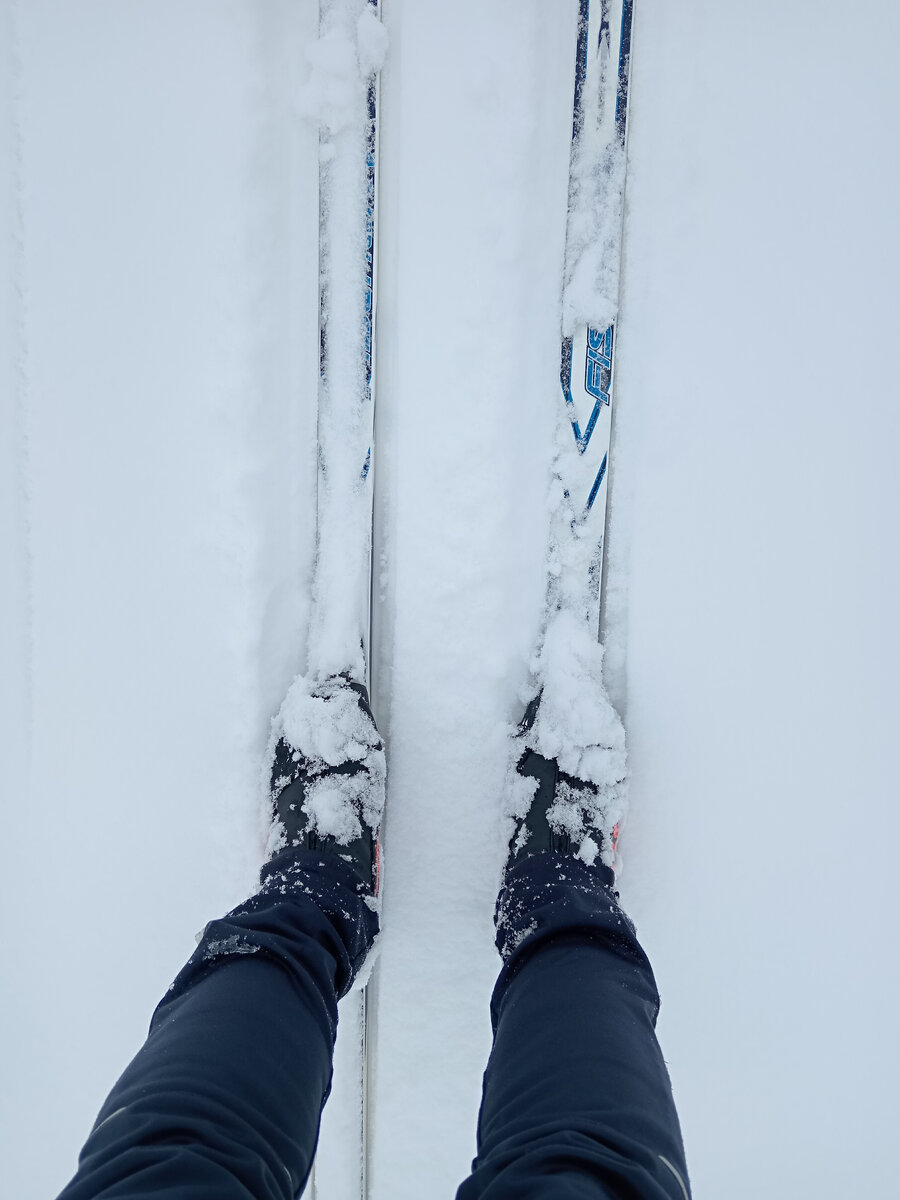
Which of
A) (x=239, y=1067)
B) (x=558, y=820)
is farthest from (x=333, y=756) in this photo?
(x=239, y=1067)

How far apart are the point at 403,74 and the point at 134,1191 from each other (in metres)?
1.19

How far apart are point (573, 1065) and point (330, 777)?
0.48 metres

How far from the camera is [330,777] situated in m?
1.03

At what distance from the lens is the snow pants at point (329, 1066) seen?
566mm

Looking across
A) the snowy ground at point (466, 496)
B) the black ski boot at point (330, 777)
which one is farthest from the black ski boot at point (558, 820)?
the black ski boot at point (330, 777)

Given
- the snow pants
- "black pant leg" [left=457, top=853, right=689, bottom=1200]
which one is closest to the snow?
the snow pants

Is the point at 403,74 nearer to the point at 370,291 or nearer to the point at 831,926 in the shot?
the point at 370,291

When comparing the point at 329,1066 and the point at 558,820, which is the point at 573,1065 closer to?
the point at 329,1066

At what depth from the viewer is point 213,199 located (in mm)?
977

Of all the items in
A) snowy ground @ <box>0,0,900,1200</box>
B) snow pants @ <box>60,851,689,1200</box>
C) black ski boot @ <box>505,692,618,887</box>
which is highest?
snowy ground @ <box>0,0,900,1200</box>

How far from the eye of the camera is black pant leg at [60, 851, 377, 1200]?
22.2 inches

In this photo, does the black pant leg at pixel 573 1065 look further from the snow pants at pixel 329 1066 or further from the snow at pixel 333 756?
the snow at pixel 333 756

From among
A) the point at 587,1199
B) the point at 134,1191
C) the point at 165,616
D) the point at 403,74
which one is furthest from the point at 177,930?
the point at 403,74

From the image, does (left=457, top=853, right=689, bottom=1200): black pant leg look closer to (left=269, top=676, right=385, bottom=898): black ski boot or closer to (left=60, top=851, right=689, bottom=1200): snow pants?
(left=60, top=851, right=689, bottom=1200): snow pants
